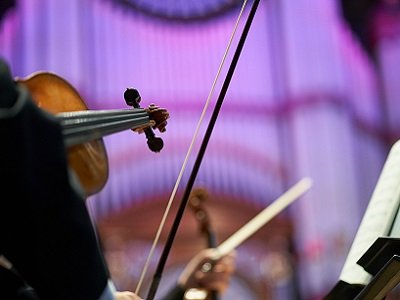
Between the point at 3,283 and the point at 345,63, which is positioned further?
the point at 345,63

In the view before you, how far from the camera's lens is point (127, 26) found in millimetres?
4453

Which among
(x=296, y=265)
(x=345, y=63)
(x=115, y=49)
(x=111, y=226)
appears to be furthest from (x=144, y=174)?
(x=345, y=63)

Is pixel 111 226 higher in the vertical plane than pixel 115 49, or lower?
lower

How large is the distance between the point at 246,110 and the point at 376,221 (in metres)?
3.41

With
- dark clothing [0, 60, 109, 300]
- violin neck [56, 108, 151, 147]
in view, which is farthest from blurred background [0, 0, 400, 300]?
dark clothing [0, 60, 109, 300]

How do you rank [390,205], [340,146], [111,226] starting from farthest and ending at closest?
[340,146] → [111,226] → [390,205]

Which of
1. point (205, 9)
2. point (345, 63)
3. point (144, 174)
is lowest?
point (144, 174)

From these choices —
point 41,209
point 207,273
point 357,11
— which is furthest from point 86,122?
point 357,11

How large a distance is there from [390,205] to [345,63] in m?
3.67

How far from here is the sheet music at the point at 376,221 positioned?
105 cm

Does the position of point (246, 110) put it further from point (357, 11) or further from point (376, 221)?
point (376, 221)

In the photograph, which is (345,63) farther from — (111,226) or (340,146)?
(111,226)

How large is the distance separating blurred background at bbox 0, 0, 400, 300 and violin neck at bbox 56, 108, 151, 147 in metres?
3.16

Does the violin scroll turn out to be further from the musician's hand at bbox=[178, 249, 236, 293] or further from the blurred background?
the blurred background
